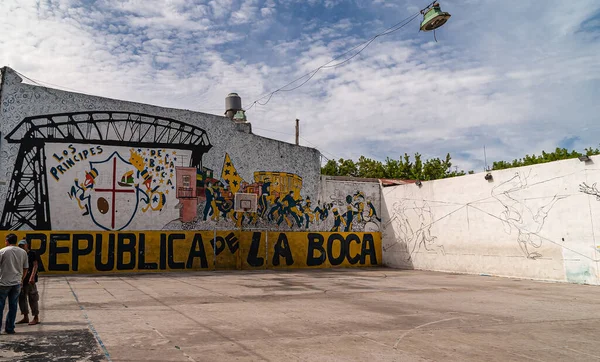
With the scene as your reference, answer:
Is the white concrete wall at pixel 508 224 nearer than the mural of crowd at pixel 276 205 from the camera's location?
Yes

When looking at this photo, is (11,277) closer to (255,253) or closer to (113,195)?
(113,195)

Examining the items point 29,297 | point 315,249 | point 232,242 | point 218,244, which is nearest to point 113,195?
point 218,244

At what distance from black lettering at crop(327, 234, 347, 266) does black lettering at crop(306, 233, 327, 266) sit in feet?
1.33

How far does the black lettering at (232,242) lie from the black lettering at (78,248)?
635cm

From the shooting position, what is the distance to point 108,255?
20.8 metres

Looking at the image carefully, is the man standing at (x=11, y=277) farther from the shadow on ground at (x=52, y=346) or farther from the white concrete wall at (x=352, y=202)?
the white concrete wall at (x=352, y=202)

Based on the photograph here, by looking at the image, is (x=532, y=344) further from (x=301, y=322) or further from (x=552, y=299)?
(x=552, y=299)

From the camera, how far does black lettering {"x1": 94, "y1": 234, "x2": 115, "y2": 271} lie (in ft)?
67.7

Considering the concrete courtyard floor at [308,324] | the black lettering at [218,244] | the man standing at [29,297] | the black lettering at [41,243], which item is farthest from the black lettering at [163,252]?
the man standing at [29,297]

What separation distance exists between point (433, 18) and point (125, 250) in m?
16.4

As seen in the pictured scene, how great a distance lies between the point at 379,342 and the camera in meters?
7.50

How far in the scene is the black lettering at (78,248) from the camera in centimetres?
2022

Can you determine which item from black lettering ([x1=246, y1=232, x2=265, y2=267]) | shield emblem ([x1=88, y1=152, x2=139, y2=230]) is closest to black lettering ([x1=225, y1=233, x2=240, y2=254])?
black lettering ([x1=246, y1=232, x2=265, y2=267])

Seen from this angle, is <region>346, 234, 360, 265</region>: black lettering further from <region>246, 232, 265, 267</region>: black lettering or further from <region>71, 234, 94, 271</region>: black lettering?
<region>71, 234, 94, 271</region>: black lettering
